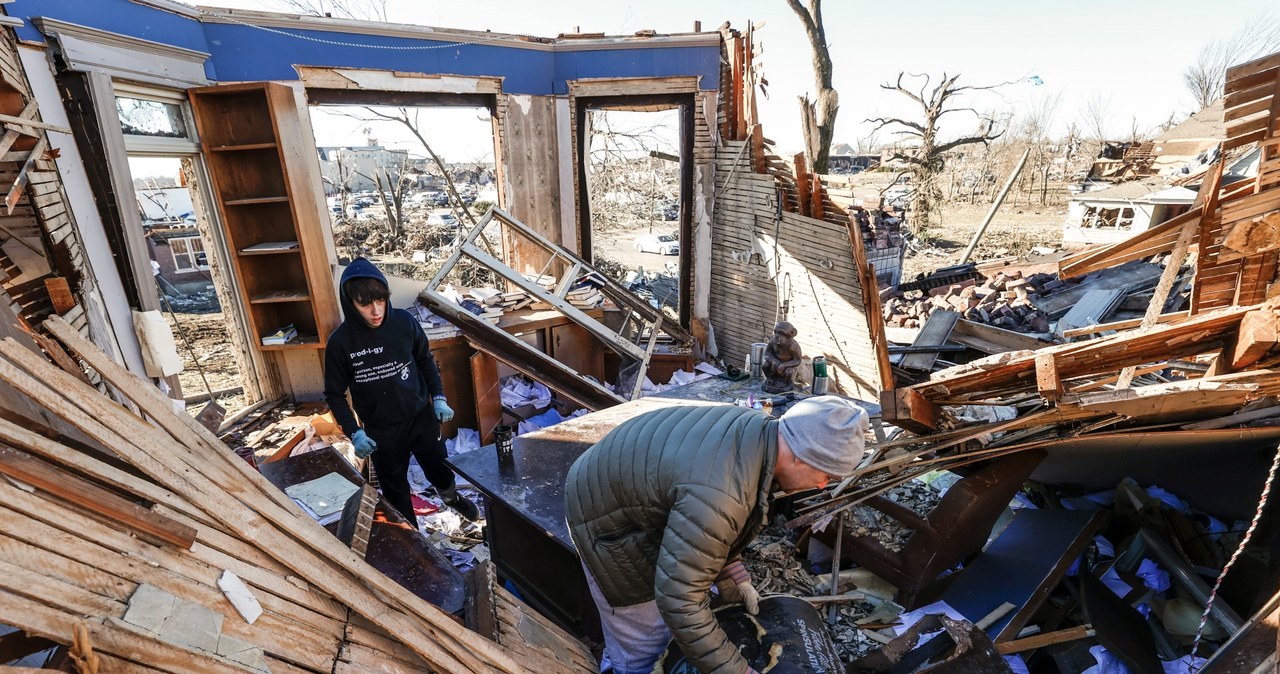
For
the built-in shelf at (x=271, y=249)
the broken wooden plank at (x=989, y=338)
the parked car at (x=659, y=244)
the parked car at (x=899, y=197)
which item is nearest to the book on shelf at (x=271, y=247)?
the built-in shelf at (x=271, y=249)

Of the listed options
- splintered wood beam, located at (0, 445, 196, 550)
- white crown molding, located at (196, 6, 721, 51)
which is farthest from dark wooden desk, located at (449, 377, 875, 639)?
white crown molding, located at (196, 6, 721, 51)

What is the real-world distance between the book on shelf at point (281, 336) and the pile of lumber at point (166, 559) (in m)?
4.44

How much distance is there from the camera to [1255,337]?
1.98 meters

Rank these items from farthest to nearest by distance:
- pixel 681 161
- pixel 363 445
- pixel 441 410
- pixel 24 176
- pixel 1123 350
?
pixel 681 161 → pixel 441 410 → pixel 363 445 → pixel 24 176 → pixel 1123 350

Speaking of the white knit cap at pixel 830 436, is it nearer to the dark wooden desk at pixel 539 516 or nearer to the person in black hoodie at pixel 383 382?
the dark wooden desk at pixel 539 516

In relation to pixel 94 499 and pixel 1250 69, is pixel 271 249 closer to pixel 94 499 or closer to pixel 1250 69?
pixel 94 499

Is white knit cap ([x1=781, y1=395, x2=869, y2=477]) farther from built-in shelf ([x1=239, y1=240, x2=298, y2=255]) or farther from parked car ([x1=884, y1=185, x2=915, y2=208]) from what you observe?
parked car ([x1=884, y1=185, x2=915, y2=208])

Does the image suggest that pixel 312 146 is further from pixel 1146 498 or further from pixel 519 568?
pixel 1146 498

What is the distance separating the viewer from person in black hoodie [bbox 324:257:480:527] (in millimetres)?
3486

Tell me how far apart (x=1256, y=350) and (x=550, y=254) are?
23.8 ft

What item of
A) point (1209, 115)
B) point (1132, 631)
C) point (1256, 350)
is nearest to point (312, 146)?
point (1256, 350)

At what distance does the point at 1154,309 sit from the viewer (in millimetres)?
2430

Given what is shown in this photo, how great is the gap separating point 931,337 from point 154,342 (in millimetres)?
8426

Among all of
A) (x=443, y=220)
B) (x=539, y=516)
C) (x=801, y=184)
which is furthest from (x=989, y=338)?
(x=443, y=220)
